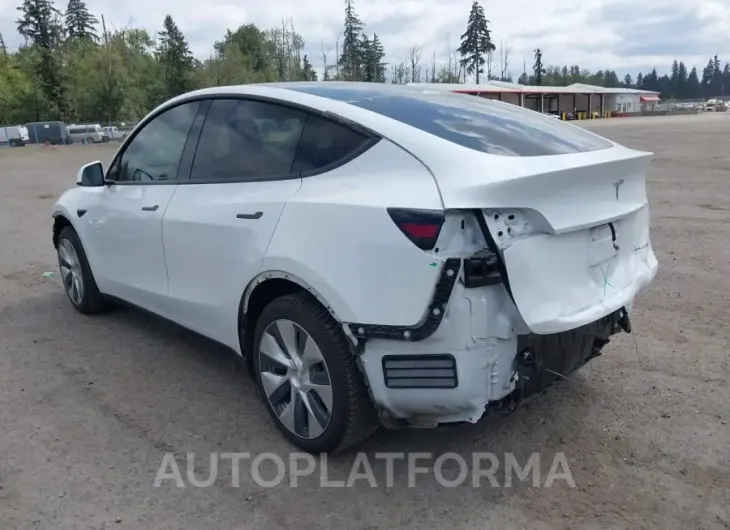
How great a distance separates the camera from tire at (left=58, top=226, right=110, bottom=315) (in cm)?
512

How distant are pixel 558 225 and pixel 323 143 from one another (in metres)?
1.17

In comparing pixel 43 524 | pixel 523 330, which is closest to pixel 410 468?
pixel 523 330

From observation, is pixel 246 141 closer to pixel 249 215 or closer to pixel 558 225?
pixel 249 215

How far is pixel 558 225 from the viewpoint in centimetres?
266

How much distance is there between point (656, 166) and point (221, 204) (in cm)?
1537

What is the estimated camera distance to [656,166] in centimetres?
1638

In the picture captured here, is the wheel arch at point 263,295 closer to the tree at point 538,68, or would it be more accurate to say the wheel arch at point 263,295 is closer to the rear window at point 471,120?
the rear window at point 471,120

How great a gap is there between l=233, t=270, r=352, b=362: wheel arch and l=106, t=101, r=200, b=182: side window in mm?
1153

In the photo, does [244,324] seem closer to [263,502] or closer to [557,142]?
[263,502]

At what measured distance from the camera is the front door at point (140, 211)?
4.05m

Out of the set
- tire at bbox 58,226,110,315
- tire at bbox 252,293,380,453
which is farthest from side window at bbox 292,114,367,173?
tire at bbox 58,226,110,315

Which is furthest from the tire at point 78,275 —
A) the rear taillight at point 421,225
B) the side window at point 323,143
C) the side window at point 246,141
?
the rear taillight at point 421,225

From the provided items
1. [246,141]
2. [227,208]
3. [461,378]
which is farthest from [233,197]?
[461,378]

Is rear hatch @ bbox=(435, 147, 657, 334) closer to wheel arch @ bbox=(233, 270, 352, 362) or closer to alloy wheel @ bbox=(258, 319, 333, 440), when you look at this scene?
wheel arch @ bbox=(233, 270, 352, 362)
